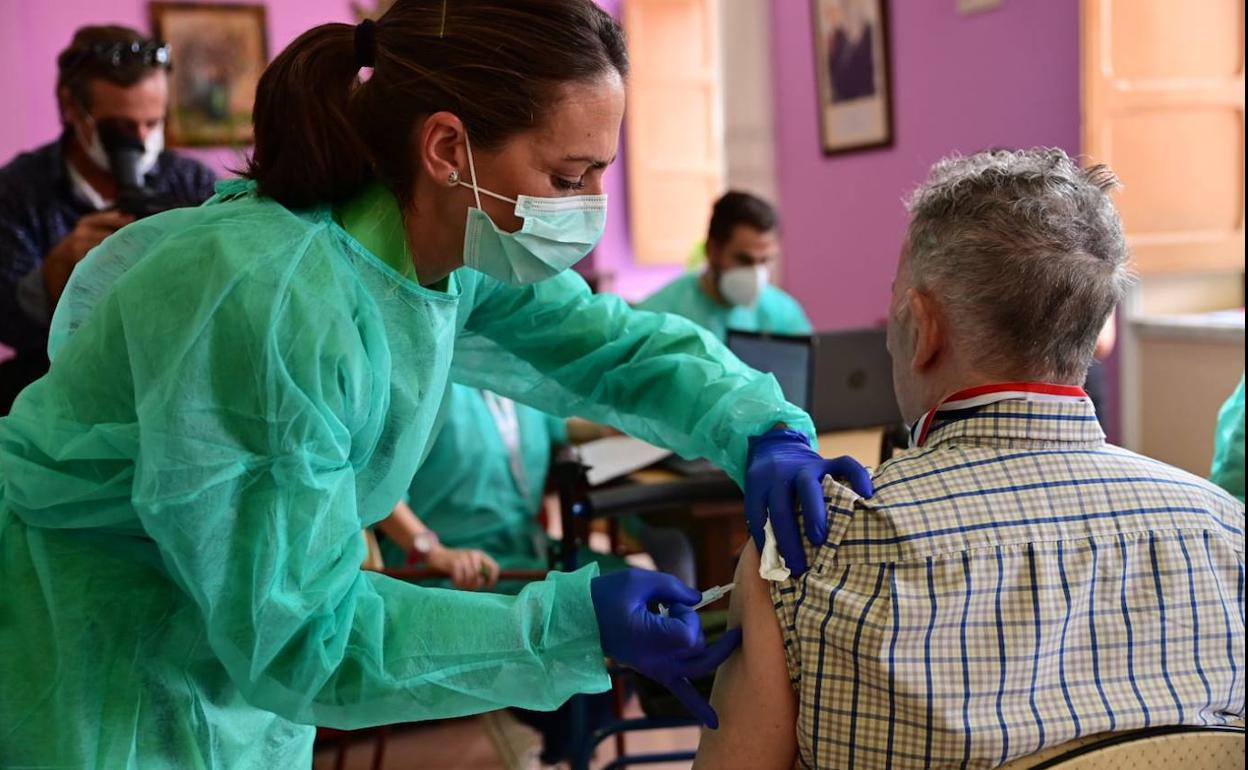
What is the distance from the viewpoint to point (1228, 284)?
11.7ft

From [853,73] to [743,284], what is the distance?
1862mm

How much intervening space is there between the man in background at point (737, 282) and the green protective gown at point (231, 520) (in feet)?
7.52

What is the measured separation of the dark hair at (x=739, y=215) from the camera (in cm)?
332

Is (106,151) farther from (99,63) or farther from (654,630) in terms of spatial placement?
(654,630)

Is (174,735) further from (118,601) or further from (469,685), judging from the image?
(469,685)

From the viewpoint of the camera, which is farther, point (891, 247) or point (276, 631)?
point (891, 247)

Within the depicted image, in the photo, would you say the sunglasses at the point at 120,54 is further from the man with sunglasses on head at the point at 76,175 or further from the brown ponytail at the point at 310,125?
the brown ponytail at the point at 310,125

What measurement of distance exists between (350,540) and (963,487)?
518 millimetres

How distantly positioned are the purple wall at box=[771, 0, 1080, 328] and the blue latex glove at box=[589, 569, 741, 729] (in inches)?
100

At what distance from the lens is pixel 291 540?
2.92ft

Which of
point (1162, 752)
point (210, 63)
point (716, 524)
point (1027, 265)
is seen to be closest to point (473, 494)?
point (716, 524)

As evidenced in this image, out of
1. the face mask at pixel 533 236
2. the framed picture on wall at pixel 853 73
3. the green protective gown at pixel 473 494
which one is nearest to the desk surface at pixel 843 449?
the green protective gown at pixel 473 494

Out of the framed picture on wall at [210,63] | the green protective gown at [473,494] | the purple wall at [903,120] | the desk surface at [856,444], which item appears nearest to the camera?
the desk surface at [856,444]

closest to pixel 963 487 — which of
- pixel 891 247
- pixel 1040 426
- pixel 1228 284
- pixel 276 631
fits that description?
pixel 1040 426
